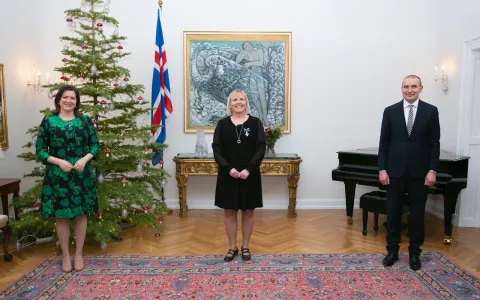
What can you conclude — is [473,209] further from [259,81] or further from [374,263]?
[259,81]

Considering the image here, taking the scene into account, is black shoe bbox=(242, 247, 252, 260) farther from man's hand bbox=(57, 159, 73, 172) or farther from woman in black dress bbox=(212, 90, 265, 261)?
man's hand bbox=(57, 159, 73, 172)

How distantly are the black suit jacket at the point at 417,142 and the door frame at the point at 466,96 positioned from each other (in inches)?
74.7

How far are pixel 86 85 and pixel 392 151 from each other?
3312 millimetres

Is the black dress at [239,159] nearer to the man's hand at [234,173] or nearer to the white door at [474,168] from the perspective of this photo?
the man's hand at [234,173]

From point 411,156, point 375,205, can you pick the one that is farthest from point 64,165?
point 375,205

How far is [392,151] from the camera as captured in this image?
11.6 ft

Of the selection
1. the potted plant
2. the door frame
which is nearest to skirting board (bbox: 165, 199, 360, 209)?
the potted plant

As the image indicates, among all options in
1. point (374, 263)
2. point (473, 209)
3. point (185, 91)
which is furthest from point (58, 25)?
point (473, 209)

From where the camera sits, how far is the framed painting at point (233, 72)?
5.90 m

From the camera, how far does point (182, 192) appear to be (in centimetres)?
563

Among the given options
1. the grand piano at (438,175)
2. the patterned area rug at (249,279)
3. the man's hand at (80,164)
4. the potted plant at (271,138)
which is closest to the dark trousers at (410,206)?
the patterned area rug at (249,279)

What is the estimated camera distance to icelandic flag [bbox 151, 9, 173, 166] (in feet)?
17.9

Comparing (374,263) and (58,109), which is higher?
(58,109)

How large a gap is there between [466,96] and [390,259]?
2.69 meters
